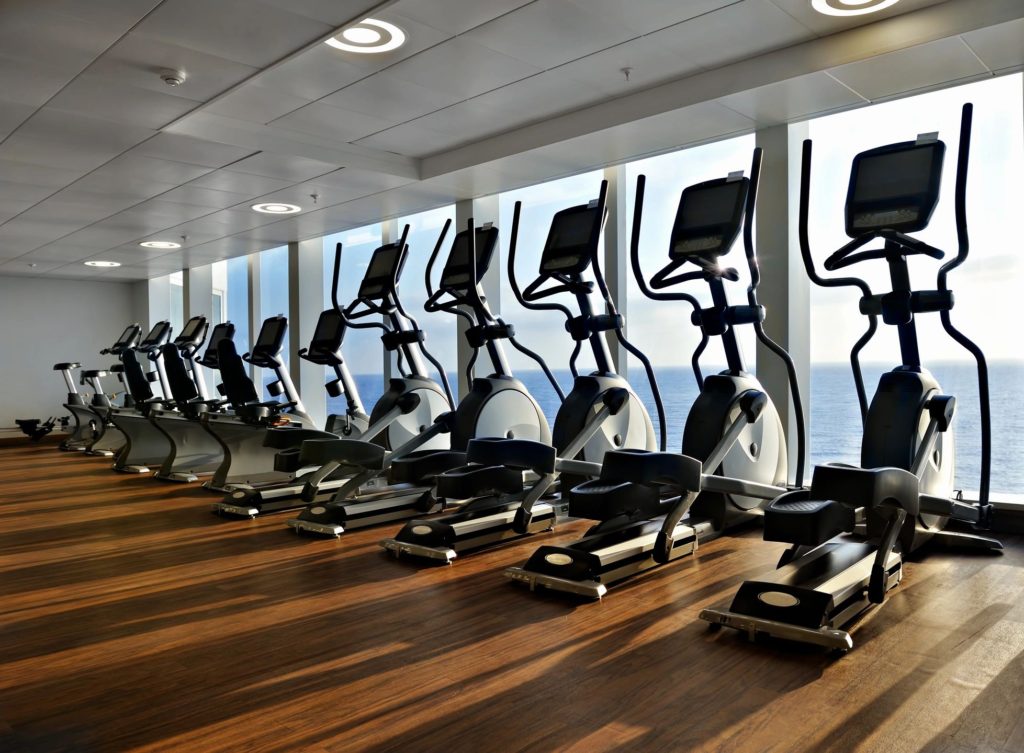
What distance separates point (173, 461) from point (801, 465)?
5593 mm

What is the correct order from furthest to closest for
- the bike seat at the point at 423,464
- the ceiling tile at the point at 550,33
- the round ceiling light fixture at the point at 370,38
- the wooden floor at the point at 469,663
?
the bike seat at the point at 423,464
the round ceiling light fixture at the point at 370,38
the ceiling tile at the point at 550,33
the wooden floor at the point at 469,663

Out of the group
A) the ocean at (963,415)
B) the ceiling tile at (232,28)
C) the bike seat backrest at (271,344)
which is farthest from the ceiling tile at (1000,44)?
the ocean at (963,415)

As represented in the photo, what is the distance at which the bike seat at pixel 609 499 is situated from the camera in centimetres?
328

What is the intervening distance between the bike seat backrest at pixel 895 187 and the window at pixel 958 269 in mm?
893

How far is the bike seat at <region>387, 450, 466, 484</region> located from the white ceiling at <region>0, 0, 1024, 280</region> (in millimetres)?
2194

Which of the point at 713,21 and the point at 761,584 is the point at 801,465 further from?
the point at 713,21

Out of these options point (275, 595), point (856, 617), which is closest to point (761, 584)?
point (856, 617)

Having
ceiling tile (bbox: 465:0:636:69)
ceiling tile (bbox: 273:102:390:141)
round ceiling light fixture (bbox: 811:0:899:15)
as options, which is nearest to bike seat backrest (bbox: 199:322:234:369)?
ceiling tile (bbox: 273:102:390:141)

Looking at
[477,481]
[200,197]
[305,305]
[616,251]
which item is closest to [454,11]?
[477,481]

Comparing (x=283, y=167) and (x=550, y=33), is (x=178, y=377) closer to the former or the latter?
(x=283, y=167)

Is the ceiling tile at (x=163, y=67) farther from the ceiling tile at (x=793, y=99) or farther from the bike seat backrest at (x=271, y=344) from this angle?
the ceiling tile at (x=793, y=99)

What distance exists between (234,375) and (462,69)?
9.77ft

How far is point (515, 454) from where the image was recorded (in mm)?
3848

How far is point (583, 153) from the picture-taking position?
19.4ft
